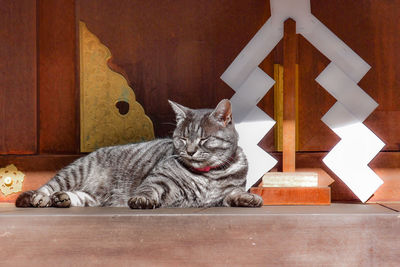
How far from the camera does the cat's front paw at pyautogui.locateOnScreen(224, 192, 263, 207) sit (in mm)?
1704

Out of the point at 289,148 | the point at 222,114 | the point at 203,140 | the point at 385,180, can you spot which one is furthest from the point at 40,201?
the point at 385,180

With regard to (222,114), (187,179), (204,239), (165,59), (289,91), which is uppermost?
(165,59)

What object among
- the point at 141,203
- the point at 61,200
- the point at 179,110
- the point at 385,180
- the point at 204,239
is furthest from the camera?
the point at 385,180

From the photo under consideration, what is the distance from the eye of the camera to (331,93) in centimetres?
196

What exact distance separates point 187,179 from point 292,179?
42 centimetres

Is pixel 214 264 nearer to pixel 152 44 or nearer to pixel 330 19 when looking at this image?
pixel 152 44

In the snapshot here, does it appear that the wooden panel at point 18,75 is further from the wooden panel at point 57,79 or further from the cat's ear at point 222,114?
the cat's ear at point 222,114

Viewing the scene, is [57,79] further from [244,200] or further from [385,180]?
[385,180]

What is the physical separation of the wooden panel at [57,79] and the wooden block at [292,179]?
98 cm

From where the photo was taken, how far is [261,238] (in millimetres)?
1511

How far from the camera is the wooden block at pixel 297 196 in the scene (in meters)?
1.78

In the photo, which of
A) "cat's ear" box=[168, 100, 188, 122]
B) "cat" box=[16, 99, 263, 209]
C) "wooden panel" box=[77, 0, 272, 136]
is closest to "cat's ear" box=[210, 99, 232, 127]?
"cat" box=[16, 99, 263, 209]

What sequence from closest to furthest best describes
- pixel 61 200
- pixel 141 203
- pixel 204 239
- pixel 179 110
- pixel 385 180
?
1. pixel 204 239
2. pixel 141 203
3. pixel 61 200
4. pixel 179 110
5. pixel 385 180

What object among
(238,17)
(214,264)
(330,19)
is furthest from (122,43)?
→ (214,264)
